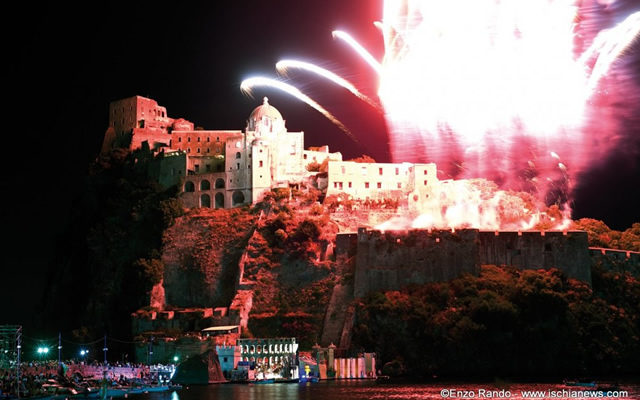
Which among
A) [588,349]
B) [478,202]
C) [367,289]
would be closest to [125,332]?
[367,289]

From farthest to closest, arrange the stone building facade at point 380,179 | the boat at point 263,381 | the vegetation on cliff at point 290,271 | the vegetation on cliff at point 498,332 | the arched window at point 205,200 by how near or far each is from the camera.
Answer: the arched window at point 205,200 < the stone building facade at point 380,179 < the vegetation on cliff at point 290,271 < the boat at point 263,381 < the vegetation on cliff at point 498,332

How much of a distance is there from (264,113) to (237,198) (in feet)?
25.9

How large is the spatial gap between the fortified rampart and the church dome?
16697 millimetres

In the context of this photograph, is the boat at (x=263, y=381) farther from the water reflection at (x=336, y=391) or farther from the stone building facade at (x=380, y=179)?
the stone building facade at (x=380, y=179)

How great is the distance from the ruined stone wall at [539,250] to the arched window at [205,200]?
23955mm

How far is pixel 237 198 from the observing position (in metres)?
87.6

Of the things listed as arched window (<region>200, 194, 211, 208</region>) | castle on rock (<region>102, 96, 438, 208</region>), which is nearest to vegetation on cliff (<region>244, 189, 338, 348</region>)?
castle on rock (<region>102, 96, 438, 208</region>)

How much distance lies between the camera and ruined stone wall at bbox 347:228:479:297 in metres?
75.9

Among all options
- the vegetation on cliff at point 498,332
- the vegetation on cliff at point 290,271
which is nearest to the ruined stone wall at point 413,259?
the vegetation on cliff at point 498,332

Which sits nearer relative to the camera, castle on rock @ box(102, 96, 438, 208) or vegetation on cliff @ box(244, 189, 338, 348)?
vegetation on cliff @ box(244, 189, 338, 348)

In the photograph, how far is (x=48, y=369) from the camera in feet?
241

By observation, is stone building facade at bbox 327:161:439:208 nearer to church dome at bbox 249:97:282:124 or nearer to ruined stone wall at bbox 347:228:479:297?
church dome at bbox 249:97:282:124

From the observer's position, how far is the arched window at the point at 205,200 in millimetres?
88062

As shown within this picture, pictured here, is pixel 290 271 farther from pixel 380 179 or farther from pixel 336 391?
pixel 336 391
